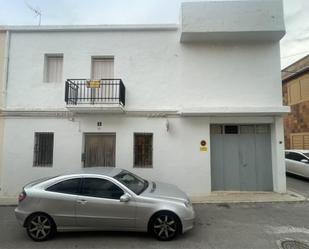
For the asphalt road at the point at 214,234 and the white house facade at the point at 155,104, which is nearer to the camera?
the asphalt road at the point at 214,234

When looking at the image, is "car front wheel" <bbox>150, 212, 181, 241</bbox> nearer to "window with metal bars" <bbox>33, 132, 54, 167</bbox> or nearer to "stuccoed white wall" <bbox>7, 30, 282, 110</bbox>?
"stuccoed white wall" <bbox>7, 30, 282, 110</bbox>

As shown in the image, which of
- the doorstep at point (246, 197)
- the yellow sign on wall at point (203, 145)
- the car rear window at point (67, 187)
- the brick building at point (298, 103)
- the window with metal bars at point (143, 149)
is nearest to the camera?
the car rear window at point (67, 187)

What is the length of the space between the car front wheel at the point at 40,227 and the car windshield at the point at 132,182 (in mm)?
1651

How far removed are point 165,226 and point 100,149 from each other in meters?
5.13

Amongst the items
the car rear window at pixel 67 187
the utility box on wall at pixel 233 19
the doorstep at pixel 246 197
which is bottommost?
the doorstep at pixel 246 197

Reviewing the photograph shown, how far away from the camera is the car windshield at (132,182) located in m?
5.34

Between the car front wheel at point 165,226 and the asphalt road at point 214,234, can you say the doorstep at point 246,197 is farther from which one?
the car front wheel at point 165,226

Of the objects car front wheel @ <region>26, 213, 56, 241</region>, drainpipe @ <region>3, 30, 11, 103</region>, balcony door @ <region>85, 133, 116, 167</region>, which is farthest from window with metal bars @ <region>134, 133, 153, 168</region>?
drainpipe @ <region>3, 30, 11, 103</region>

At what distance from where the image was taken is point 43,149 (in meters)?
9.34

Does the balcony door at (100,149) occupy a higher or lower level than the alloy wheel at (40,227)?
higher

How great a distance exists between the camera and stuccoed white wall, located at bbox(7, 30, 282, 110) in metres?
9.25

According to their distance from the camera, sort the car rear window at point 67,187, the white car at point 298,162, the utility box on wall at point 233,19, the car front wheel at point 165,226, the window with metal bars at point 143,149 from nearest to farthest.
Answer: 1. the car front wheel at point 165,226
2. the car rear window at point 67,187
3. the utility box on wall at point 233,19
4. the window with metal bars at point 143,149
5. the white car at point 298,162

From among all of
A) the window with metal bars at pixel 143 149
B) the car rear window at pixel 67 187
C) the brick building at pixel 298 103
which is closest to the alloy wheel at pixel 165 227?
the car rear window at pixel 67 187

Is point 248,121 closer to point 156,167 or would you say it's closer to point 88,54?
point 156,167
